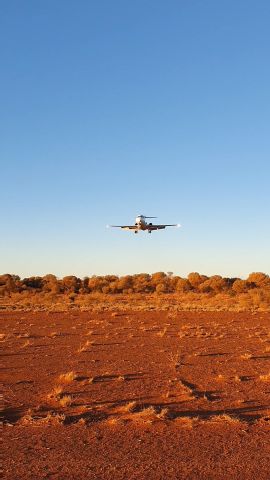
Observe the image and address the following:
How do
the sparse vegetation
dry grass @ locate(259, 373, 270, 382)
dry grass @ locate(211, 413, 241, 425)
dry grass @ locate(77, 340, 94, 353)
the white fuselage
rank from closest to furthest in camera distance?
dry grass @ locate(211, 413, 241, 425)
dry grass @ locate(259, 373, 270, 382)
dry grass @ locate(77, 340, 94, 353)
the white fuselage
the sparse vegetation

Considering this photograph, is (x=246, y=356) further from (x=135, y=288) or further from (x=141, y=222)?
(x=135, y=288)

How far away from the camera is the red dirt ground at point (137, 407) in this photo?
28.0 feet

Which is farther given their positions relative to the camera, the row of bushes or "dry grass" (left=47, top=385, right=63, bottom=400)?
the row of bushes

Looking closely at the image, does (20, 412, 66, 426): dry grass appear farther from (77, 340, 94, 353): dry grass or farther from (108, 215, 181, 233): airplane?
(108, 215, 181, 233): airplane

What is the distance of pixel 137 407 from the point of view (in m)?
12.4

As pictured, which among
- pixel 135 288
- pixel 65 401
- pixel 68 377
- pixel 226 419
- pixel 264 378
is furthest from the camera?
pixel 135 288

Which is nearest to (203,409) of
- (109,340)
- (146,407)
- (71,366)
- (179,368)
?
(146,407)

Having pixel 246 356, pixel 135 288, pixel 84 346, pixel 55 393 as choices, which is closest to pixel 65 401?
pixel 55 393

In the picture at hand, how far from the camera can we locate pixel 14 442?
9.55 m

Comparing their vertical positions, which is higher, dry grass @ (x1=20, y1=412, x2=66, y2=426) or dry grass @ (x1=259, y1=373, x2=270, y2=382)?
dry grass @ (x1=259, y1=373, x2=270, y2=382)

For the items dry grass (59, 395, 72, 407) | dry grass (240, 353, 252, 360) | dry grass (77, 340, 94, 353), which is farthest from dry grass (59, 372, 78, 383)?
dry grass (240, 353, 252, 360)

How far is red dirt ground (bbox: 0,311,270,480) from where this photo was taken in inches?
336

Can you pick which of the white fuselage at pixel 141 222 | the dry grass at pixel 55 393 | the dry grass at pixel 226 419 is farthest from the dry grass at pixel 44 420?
the white fuselage at pixel 141 222

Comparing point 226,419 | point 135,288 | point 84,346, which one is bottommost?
point 226,419
